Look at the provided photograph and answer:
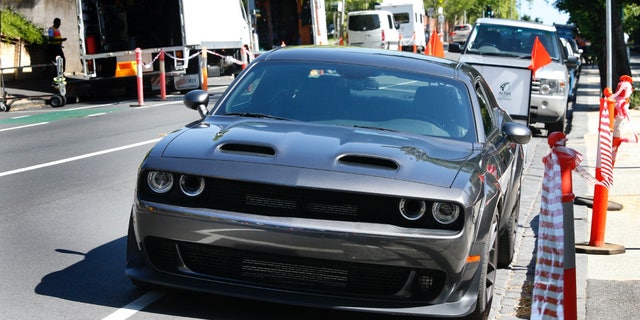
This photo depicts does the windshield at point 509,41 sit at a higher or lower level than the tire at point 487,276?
higher

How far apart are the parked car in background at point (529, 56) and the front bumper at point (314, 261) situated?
11.6m

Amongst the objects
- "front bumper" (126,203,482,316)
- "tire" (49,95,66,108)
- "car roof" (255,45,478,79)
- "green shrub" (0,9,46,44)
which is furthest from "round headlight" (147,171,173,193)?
"green shrub" (0,9,46,44)

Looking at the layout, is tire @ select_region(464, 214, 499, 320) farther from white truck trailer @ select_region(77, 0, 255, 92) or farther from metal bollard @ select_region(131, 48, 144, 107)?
white truck trailer @ select_region(77, 0, 255, 92)

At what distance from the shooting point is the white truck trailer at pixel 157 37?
26984mm

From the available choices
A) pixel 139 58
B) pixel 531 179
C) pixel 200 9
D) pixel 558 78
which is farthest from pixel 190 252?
pixel 200 9

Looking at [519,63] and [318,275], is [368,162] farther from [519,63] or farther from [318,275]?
[519,63]

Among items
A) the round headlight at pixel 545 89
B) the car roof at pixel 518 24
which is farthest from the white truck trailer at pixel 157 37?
the round headlight at pixel 545 89

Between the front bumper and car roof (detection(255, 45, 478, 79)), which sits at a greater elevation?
car roof (detection(255, 45, 478, 79))

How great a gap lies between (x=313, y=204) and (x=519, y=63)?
40.9ft

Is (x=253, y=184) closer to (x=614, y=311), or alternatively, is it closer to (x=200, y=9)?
(x=614, y=311)

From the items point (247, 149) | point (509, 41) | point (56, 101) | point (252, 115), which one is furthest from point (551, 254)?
point (56, 101)

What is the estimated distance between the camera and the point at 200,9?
28.4m

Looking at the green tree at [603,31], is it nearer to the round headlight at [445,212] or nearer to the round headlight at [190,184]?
the round headlight at [445,212]

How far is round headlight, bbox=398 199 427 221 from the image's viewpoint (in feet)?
18.4
